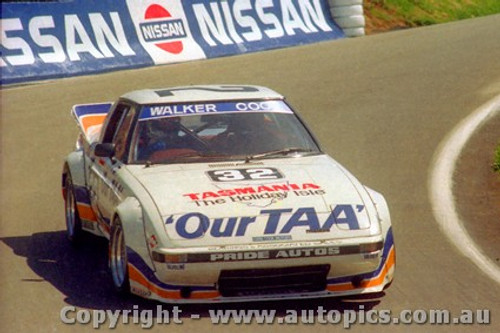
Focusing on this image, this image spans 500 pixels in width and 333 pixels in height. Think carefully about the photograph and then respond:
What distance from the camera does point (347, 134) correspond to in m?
13.9

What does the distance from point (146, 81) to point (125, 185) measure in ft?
31.5

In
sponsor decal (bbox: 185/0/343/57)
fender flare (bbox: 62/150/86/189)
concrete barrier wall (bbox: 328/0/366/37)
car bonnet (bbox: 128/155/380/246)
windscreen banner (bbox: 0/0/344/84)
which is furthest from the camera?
concrete barrier wall (bbox: 328/0/366/37)

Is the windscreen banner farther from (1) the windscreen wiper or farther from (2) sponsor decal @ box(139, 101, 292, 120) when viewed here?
(1) the windscreen wiper

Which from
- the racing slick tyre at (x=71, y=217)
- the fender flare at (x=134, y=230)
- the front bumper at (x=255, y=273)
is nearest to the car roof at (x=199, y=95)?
the racing slick tyre at (x=71, y=217)

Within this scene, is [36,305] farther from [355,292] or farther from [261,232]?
[355,292]

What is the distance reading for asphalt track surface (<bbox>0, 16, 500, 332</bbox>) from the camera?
764 centimetres

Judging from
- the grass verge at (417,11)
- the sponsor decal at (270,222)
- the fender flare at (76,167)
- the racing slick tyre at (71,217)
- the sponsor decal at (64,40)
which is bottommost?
the grass verge at (417,11)

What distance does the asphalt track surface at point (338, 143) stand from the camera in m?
7.64

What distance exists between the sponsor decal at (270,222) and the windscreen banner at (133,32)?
10887 mm

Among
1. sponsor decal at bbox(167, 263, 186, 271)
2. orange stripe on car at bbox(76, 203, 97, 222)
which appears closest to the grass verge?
orange stripe on car at bbox(76, 203, 97, 222)

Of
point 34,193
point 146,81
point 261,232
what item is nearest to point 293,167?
point 261,232

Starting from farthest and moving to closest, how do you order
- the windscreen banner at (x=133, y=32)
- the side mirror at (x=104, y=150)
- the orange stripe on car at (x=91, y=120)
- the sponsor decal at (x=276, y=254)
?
the windscreen banner at (x=133, y=32), the orange stripe on car at (x=91, y=120), the side mirror at (x=104, y=150), the sponsor decal at (x=276, y=254)

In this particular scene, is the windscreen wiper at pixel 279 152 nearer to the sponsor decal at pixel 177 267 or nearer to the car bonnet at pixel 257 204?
the car bonnet at pixel 257 204

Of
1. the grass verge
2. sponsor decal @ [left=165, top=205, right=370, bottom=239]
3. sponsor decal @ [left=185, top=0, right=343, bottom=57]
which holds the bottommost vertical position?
the grass verge
